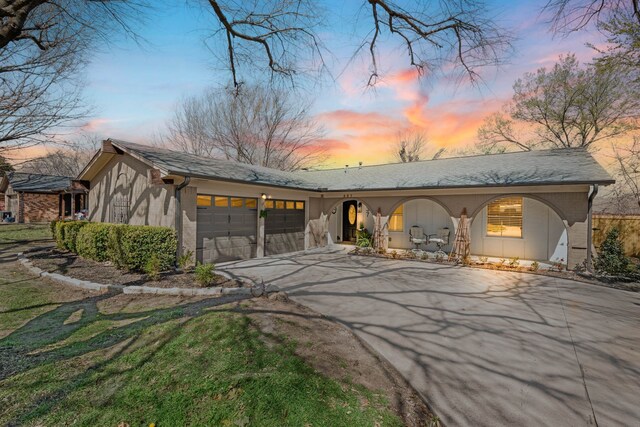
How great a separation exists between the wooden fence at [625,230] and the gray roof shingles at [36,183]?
100 feet

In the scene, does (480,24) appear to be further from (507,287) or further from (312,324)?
(507,287)

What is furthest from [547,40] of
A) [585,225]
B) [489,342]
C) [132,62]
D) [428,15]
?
[132,62]

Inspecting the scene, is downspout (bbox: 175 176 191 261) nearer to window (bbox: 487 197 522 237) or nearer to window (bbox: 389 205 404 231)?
window (bbox: 389 205 404 231)

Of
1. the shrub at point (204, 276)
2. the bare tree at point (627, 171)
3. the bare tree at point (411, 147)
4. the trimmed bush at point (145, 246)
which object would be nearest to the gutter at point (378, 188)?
the trimmed bush at point (145, 246)

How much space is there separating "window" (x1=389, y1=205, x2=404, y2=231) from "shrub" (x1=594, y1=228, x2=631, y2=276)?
6662mm

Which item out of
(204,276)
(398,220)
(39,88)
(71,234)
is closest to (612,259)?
(398,220)

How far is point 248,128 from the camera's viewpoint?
77.1 ft

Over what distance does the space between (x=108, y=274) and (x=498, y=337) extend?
8.68 m

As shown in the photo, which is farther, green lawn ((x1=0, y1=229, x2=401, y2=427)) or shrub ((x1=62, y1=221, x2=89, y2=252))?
shrub ((x1=62, y1=221, x2=89, y2=252))

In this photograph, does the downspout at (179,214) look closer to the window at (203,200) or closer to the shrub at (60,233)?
the window at (203,200)

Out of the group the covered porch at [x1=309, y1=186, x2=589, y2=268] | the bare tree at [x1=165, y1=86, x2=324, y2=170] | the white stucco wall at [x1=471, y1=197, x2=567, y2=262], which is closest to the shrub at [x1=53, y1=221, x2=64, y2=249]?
the covered porch at [x1=309, y1=186, x2=589, y2=268]

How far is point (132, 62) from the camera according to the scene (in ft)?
21.2

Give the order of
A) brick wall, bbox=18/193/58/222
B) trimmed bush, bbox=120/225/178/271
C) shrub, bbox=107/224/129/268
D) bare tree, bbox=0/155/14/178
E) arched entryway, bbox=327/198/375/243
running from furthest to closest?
brick wall, bbox=18/193/58/222 < arched entryway, bbox=327/198/375/243 < bare tree, bbox=0/155/14/178 < shrub, bbox=107/224/129/268 < trimmed bush, bbox=120/225/178/271

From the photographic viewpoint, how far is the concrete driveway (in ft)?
9.26
